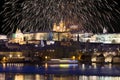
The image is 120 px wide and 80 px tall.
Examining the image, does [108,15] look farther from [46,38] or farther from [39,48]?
[46,38]

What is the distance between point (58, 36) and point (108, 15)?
7795 cm

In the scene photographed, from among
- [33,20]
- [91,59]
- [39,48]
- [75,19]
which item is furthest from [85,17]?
[39,48]

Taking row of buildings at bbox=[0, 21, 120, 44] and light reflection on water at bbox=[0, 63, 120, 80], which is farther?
row of buildings at bbox=[0, 21, 120, 44]

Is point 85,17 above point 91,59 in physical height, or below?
above

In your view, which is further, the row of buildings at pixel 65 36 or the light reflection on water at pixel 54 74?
the row of buildings at pixel 65 36

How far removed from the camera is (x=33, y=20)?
54906mm

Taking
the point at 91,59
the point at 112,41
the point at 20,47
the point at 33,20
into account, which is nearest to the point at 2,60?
the point at 91,59

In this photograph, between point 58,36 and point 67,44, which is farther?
point 58,36

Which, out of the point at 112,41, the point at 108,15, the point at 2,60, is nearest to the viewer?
the point at 108,15

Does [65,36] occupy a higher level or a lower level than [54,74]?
higher

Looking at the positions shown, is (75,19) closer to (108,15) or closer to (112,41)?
(108,15)

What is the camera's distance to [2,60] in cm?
8862

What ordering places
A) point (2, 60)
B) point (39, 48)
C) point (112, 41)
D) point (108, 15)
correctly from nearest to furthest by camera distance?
point (108, 15) < point (2, 60) < point (39, 48) < point (112, 41)

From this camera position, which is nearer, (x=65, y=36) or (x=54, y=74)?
(x=54, y=74)
